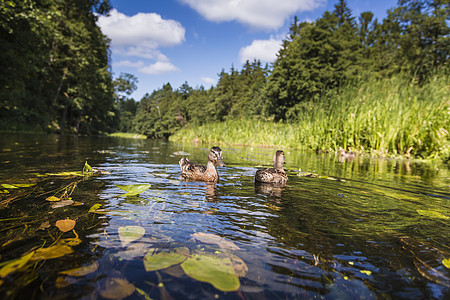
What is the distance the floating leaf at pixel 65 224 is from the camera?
2.24 meters

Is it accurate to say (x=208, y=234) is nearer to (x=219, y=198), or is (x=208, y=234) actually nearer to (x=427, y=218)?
(x=219, y=198)

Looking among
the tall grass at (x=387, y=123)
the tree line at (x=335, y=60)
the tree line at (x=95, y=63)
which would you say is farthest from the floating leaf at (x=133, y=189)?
the tree line at (x=335, y=60)

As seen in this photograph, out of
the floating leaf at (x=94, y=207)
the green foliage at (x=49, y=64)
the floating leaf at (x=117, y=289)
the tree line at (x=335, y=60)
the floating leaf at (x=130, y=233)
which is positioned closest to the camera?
the floating leaf at (x=117, y=289)

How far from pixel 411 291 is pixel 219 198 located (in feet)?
8.79

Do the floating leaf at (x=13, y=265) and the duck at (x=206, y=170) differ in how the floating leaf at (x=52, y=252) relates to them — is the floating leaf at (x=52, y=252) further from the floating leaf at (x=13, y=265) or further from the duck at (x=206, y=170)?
the duck at (x=206, y=170)

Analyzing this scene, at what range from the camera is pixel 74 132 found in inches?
1587

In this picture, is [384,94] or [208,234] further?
[384,94]

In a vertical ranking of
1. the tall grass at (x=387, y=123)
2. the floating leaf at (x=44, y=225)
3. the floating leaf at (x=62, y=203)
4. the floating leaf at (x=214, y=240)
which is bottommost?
the floating leaf at (x=44, y=225)

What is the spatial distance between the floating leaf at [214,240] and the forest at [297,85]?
37.9ft

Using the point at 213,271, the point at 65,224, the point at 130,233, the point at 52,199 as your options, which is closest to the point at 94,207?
the point at 65,224

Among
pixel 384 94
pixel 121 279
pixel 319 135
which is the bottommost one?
pixel 121 279

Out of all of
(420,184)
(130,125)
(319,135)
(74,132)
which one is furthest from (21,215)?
(130,125)

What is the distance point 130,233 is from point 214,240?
2.42 feet

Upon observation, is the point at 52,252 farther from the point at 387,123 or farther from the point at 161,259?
the point at 387,123
